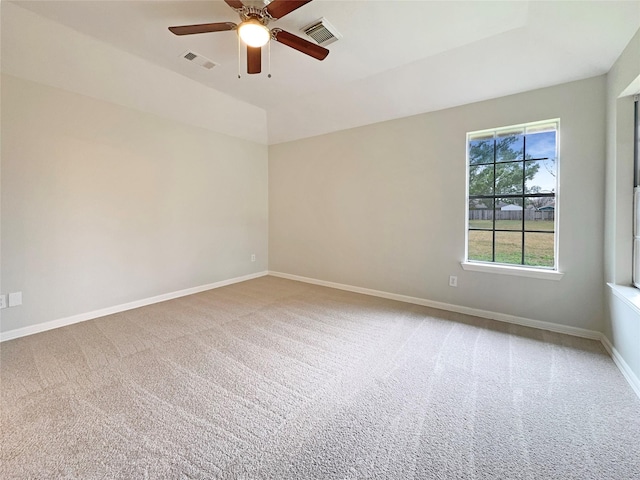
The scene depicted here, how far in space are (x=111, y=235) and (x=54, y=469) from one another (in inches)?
107

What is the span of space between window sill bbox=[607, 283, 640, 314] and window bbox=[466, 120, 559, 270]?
0.60 metres

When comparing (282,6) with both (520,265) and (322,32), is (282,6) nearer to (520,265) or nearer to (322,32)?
(322,32)

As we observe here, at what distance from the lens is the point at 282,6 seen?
184 cm

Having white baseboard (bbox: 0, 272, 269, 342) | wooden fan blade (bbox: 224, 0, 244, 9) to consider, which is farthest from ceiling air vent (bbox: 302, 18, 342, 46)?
white baseboard (bbox: 0, 272, 269, 342)

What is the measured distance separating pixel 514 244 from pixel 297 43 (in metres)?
3.15

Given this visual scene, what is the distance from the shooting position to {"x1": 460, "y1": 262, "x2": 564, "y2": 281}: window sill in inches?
112

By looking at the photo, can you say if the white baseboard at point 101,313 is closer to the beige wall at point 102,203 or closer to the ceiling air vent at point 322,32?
the beige wall at point 102,203

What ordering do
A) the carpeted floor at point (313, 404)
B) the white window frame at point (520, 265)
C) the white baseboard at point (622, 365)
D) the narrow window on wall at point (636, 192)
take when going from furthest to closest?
the white window frame at point (520, 265), the narrow window on wall at point (636, 192), the white baseboard at point (622, 365), the carpeted floor at point (313, 404)

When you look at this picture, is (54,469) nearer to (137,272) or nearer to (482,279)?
(137,272)

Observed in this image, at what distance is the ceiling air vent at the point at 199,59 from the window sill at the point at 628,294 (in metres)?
4.48

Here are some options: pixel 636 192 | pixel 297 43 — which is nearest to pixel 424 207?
pixel 636 192

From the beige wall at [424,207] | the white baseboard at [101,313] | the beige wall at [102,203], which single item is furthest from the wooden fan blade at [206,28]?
the white baseboard at [101,313]

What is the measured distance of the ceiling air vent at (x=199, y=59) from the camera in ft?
9.53

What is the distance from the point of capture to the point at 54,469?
128 cm
